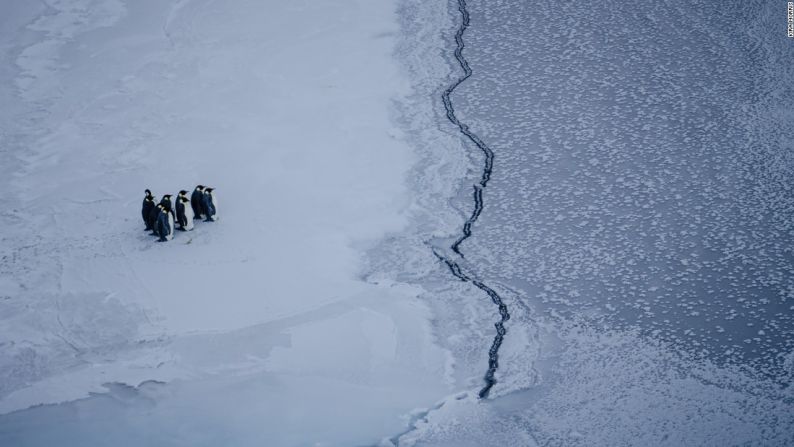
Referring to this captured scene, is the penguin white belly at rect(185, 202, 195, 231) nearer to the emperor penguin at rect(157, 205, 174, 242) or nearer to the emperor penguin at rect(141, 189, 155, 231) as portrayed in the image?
the emperor penguin at rect(157, 205, 174, 242)

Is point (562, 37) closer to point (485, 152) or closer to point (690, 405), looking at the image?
point (485, 152)

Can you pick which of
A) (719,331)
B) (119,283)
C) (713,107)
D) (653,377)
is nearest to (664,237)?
(719,331)

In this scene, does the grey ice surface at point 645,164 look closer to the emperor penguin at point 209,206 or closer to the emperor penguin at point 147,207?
the emperor penguin at point 209,206

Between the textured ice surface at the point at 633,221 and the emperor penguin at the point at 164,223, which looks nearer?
the textured ice surface at the point at 633,221

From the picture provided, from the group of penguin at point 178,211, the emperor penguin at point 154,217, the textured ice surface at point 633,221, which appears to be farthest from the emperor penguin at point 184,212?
the textured ice surface at point 633,221

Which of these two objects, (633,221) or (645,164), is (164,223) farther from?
(645,164)

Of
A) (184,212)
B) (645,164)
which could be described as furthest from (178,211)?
(645,164)
